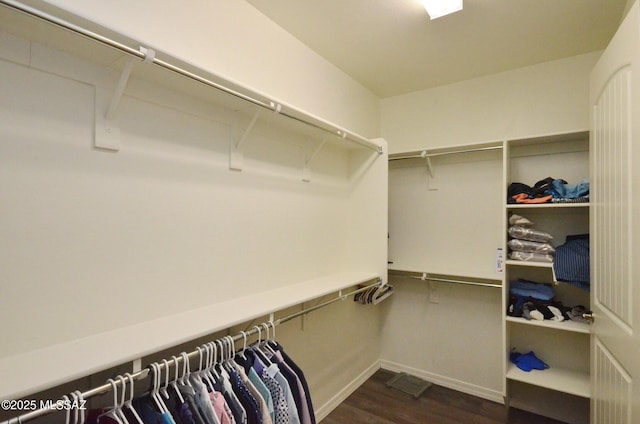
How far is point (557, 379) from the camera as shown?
2.20 metres

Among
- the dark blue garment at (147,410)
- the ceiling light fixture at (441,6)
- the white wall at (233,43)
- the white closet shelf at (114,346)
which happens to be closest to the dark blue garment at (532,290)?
the white closet shelf at (114,346)

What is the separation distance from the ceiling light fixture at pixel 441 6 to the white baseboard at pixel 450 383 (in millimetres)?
2765

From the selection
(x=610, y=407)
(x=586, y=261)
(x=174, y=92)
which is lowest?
(x=610, y=407)

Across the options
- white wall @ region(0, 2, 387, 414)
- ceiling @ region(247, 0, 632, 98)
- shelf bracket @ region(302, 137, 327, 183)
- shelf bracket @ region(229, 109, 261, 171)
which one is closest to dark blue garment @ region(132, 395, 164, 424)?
white wall @ region(0, 2, 387, 414)

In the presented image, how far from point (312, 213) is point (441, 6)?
1.43 meters

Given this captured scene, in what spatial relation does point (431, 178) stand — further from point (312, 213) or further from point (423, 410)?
point (423, 410)

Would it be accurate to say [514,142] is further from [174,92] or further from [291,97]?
[174,92]

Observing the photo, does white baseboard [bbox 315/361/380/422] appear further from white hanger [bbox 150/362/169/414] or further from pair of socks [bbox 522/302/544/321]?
white hanger [bbox 150/362/169/414]

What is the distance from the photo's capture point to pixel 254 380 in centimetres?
126

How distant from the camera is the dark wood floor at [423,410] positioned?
7.68ft

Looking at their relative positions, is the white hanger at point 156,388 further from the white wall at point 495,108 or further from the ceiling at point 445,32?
the white wall at point 495,108

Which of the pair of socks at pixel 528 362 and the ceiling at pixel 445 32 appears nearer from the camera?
the ceiling at pixel 445 32

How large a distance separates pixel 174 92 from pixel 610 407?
2.34 m

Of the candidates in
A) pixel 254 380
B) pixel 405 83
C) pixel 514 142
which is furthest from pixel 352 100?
pixel 254 380
